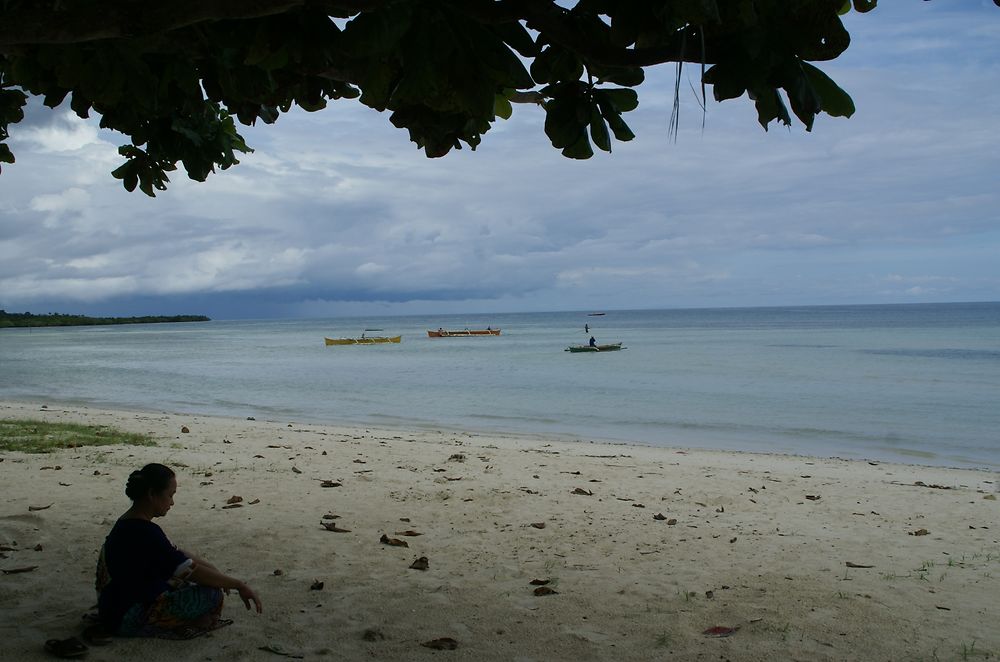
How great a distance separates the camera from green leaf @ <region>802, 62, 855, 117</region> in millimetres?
2836

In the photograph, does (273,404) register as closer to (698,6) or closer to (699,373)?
(699,373)

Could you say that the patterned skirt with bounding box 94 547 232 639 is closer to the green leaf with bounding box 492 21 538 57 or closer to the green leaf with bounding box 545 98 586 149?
the green leaf with bounding box 545 98 586 149

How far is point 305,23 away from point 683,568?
157 inches

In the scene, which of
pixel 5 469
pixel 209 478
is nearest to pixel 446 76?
pixel 209 478

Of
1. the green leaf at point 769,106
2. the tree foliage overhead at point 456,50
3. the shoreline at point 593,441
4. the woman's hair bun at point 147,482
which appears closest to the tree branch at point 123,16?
the tree foliage overhead at point 456,50

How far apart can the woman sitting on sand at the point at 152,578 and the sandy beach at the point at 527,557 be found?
0.11m

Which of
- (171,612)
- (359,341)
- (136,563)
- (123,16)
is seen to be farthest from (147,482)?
(359,341)

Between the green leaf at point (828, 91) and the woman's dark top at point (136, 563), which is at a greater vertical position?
the green leaf at point (828, 91)

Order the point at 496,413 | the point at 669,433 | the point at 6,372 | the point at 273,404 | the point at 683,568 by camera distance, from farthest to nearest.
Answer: the point at 6,372
the point at 273,404
the point at 496,413
the point at 669,433
the point at 683,568

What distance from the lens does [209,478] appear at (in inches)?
313

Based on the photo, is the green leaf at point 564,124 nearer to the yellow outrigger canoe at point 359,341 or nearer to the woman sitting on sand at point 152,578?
the woman sitting on sand at point 152,578

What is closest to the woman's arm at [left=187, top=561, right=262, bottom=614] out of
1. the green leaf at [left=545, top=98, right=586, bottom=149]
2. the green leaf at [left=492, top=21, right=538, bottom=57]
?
the green leaf at [left=545, top=98, right=586, bottom=149]

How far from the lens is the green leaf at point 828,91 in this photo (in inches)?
112

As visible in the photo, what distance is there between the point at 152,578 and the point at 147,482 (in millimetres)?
456
